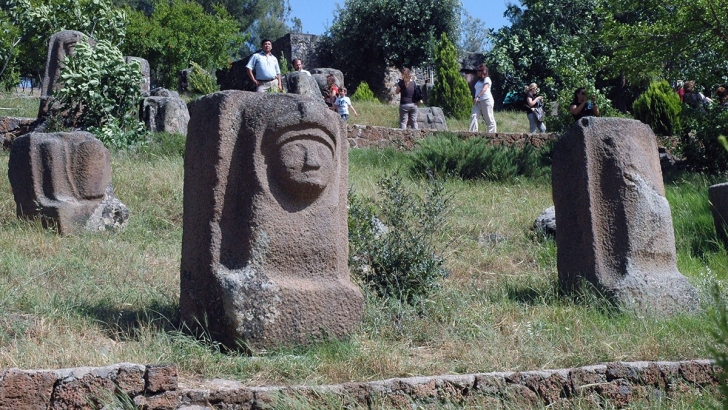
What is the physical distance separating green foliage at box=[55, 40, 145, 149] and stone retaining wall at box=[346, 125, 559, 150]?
3.59 m

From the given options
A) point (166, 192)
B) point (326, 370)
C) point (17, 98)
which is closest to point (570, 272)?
point (326, 370)

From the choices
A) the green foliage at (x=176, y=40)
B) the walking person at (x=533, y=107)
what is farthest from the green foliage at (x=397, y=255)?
the green foliage at (x=176, y=40)

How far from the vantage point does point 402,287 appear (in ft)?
20.5

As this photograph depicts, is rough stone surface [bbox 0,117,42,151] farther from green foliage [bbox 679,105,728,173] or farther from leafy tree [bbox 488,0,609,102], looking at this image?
leafy tree [bbox 488,0,609,102]

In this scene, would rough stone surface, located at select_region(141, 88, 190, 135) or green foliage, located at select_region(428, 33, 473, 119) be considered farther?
green foliage, located at select_region(428, 33, 473, 119)

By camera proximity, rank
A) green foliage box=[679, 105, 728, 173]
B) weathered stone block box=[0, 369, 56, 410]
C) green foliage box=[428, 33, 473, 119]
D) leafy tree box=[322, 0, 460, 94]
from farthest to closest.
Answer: leafy tree box=[322, 0, 460, 94]
green foliage box=[428, 33, 473, 119]
green foliage box=[679, 105, 728, 173]
weathered stone block box=[0, 369, 56, 410]

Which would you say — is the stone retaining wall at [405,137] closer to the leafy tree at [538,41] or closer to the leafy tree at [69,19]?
the leafy tree at [69,19]

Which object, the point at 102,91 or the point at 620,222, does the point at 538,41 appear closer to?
the point at 102,91

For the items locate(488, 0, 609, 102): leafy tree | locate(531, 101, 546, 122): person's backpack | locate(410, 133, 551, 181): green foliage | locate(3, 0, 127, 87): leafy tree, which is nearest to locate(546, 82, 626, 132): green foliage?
locate(531, 101, 546, 122): person's backpack

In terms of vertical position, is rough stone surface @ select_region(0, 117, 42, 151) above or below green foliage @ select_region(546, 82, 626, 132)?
below

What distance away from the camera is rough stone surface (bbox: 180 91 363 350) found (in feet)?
16.1

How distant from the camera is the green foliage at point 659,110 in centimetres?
1981

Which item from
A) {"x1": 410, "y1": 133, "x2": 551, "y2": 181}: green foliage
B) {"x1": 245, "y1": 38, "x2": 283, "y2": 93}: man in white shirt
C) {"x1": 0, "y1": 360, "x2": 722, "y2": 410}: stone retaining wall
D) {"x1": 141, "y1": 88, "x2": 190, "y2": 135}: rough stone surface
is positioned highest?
{"x1": 245, "y1": 38, "x2": 283, "y2": 93}: man in white shirt

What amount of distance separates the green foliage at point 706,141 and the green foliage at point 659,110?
692 cm
